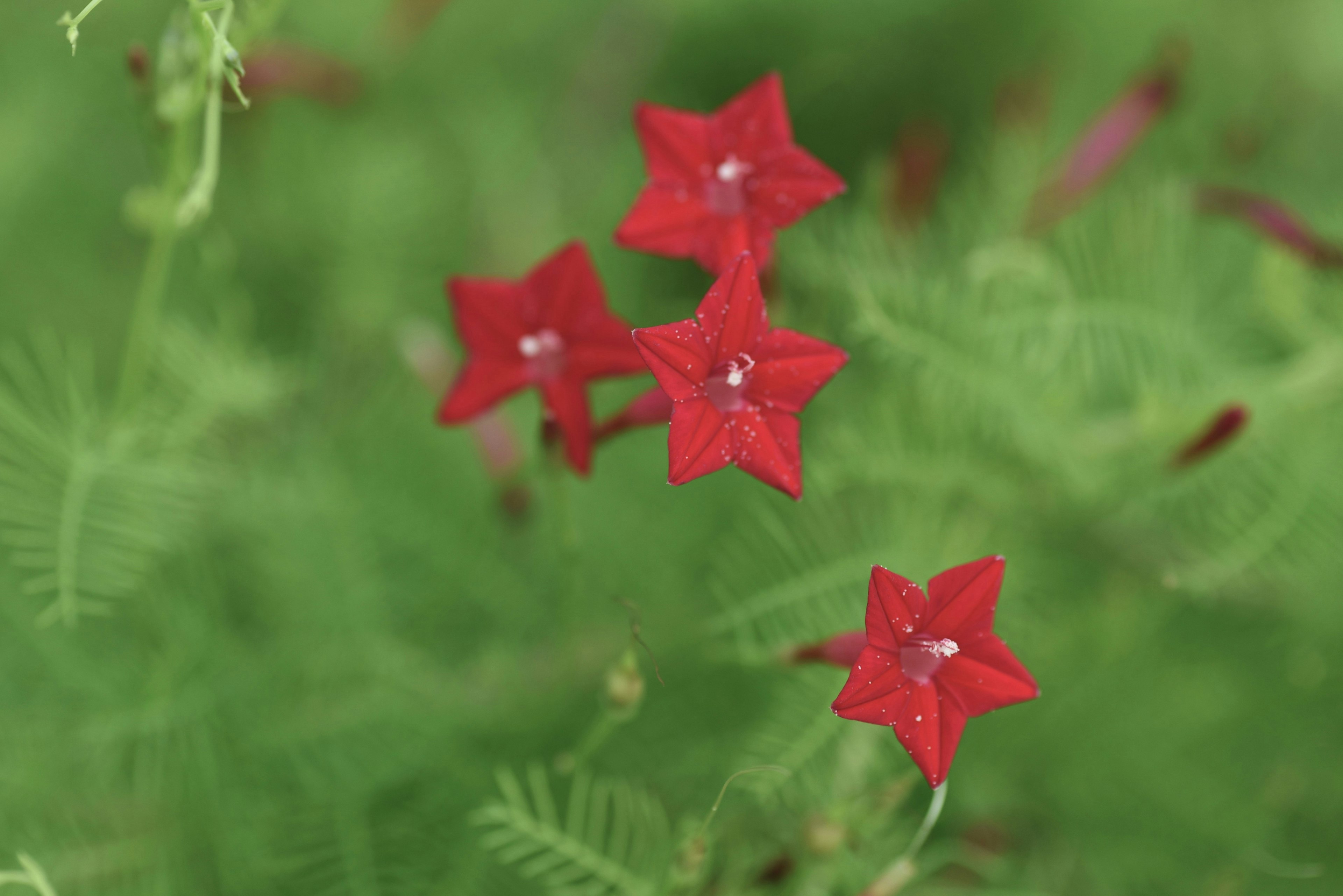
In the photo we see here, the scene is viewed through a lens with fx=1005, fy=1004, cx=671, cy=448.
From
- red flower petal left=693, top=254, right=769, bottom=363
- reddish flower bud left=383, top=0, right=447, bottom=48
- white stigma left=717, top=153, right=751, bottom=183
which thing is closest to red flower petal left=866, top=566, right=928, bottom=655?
red flower petal left=693, top=254, right=769, bottom=363

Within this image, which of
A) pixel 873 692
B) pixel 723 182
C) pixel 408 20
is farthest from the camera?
pixel 408 20

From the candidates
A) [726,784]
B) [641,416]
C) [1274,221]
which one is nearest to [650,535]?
[641,416]

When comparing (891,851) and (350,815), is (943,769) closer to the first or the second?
(891,851)

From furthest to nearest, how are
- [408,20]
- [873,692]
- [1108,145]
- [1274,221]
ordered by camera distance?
[408,20] → [1108,145] → [1274,221] → [873,692]

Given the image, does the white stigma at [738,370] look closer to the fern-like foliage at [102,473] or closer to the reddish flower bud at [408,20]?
the fern-like foliage at [102,473]

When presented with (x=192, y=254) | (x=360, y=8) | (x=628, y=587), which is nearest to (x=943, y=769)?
(x=628, y=587)

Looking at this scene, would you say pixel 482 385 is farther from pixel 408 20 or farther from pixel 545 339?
pixel 408 20

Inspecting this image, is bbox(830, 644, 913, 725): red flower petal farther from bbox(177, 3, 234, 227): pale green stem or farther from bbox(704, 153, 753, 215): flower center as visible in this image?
bbox(177, 3, 234, 227): pale green stem

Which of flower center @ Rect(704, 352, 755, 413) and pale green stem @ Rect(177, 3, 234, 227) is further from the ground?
pale green stem @ Rect(177, 3, 234, 227)
